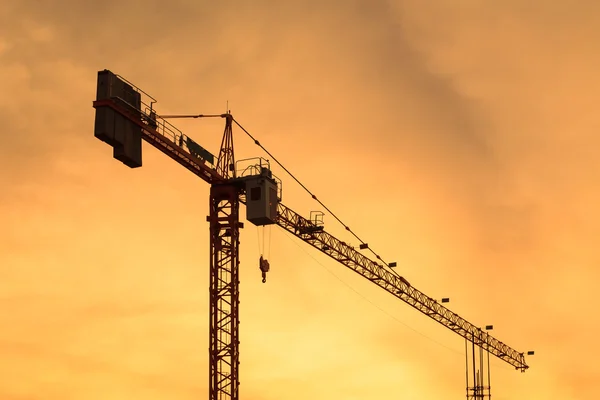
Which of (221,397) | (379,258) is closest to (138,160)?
(221,397)

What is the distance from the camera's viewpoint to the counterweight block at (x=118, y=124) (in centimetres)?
9612

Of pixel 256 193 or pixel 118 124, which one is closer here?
pixel 118 124

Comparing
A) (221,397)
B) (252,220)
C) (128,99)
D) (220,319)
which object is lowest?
(221,397)

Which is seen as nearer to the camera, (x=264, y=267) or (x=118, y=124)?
(x=118, y=124)

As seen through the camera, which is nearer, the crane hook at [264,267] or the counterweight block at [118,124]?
the counterweight block at [118,124]

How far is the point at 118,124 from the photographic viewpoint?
97.8 meters

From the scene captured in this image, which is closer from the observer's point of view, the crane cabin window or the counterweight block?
the counterweight block

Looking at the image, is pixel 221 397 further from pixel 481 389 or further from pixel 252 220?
pixel 481 389

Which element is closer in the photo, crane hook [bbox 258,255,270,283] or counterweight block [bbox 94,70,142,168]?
counterweight block [bbox 94,70,142,168]

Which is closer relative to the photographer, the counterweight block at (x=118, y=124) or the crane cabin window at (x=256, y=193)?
the counterweight block at (x=118, y=124)

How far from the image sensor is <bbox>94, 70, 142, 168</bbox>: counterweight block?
96.1m

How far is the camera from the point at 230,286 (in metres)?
114

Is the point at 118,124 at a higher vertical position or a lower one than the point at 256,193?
higher

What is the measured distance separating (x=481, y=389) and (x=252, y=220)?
87271mm
